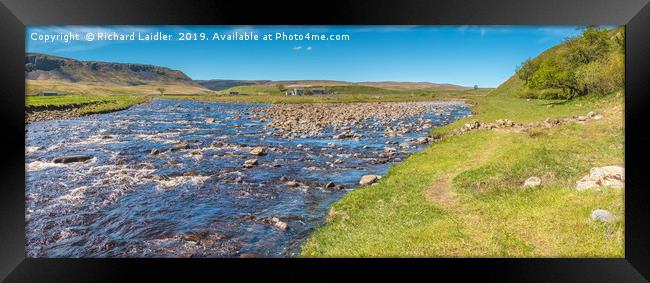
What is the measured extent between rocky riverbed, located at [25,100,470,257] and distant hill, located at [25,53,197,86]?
976 millimetres

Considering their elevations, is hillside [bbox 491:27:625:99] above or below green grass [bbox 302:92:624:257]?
above

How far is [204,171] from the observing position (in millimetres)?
12039

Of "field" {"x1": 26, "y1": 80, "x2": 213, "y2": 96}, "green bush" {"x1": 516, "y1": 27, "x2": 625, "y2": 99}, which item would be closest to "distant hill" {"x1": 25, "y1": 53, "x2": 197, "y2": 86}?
"field" {"x1": 26, "y1": 80, "x2": 213, "y2": 96}

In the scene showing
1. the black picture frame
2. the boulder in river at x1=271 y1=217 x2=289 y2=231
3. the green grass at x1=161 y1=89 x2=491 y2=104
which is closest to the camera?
the black picture frame

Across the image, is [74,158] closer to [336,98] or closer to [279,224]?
[279,224]

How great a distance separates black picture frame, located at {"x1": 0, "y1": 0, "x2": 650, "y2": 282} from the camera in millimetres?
8961

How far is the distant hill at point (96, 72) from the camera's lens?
9664 millimetres

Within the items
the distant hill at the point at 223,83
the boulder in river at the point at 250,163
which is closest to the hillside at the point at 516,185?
the boulder in river at the point at 250,163

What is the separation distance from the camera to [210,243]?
9.80 meters

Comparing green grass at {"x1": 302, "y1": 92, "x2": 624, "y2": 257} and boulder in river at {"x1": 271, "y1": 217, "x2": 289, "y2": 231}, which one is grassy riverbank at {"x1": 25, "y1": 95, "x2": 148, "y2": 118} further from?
green grass at {"x1": 302, "y1": 92, "x2": 624, "y2": 257}

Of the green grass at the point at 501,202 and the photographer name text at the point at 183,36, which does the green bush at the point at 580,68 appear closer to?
the green grass at the point at 501,202
